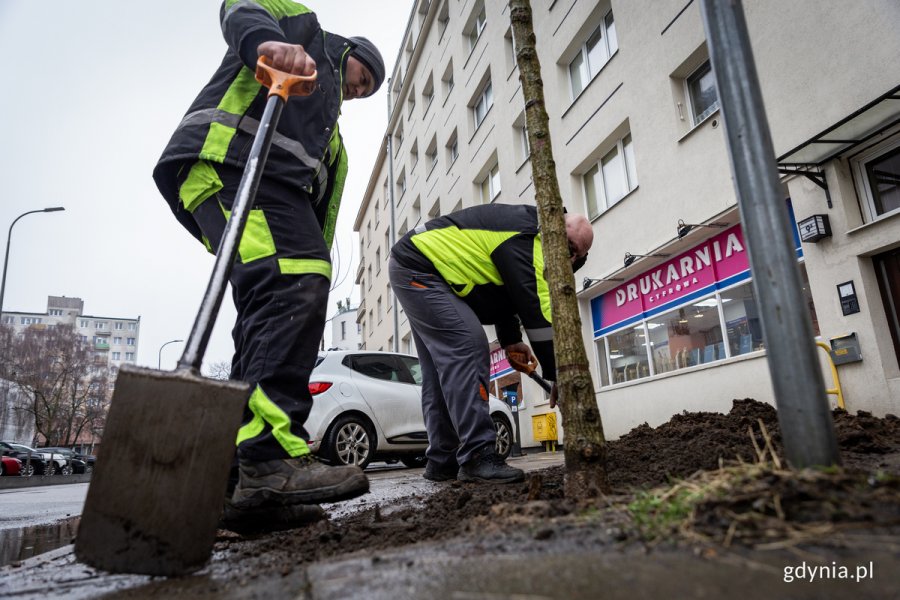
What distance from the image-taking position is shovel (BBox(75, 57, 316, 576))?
1.37 metres

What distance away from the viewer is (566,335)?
199cm

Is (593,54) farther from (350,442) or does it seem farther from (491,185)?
(350,442)

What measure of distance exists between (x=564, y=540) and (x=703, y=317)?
8.27m

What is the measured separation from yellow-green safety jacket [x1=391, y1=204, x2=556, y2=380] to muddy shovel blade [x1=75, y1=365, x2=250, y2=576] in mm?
1981

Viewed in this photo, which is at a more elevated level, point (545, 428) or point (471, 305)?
point (471, 305)

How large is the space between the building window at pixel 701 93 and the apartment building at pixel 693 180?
0.13 feet

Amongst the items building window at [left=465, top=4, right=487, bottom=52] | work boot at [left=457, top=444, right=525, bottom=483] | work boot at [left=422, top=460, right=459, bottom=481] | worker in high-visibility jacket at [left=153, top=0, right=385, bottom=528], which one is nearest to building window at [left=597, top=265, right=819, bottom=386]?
work boot at [left=422, top=460, right=459, bottom=481]

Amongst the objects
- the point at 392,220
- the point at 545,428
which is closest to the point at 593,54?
the point at 545,428

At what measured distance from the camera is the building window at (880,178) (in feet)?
19.3

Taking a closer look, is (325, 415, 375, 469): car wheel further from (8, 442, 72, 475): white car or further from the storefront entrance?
(8, 442, 72, 475): white car

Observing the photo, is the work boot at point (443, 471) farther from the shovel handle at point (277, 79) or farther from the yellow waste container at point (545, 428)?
the yellow waste container at point (545, 428)

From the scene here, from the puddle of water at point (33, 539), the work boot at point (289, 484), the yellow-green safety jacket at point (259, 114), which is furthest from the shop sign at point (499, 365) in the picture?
the work boot at point (289, 484)

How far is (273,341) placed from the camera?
6.84 ft

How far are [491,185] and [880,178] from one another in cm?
1127
